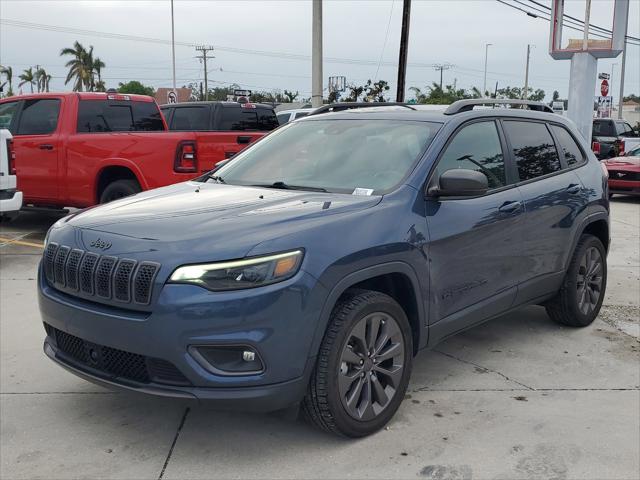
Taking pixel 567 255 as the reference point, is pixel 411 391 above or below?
below

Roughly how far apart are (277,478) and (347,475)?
334mm

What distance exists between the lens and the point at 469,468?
3299 millimetres

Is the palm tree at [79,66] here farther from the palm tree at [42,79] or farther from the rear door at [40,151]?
the rear door at [40,151]

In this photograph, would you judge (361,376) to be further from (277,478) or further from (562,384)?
(562,384)

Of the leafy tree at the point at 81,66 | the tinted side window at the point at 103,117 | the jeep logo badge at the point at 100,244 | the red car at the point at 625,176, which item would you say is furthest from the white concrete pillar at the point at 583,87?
the leafy tree at the point at 81,66

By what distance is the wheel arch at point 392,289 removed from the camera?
3.19 meters

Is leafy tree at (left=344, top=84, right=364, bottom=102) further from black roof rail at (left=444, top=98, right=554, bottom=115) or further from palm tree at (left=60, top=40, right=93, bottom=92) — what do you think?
palm tree at (left=60, top=40, right=93, bottom=92)

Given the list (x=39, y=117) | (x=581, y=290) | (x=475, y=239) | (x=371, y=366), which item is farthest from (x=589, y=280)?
(x=39, y=117)

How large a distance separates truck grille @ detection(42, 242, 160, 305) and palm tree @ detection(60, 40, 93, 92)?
232 feet

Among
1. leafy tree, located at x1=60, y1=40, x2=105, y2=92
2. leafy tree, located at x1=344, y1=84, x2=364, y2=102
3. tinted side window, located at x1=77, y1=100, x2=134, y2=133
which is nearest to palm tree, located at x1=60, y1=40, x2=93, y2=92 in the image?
leafy tree, located at x1=60, y1=40, x2=105, y2=92

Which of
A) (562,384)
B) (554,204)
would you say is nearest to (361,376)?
(562,384)

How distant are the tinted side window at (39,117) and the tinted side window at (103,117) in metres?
0.37

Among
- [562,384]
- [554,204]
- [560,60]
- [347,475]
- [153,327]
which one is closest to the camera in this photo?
[153,327]

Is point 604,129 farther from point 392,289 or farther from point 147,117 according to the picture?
point 392,289
